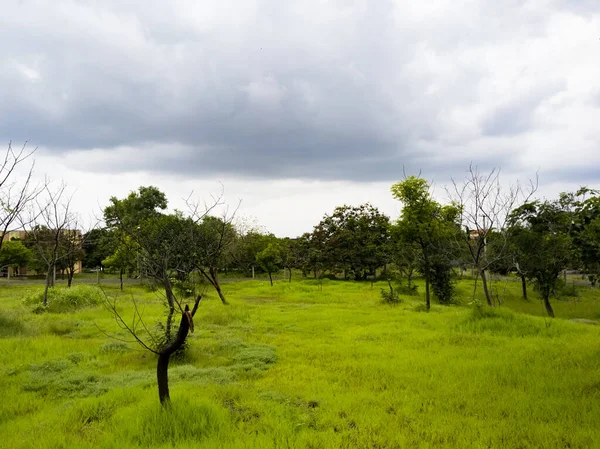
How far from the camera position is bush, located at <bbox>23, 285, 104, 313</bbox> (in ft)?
58.9

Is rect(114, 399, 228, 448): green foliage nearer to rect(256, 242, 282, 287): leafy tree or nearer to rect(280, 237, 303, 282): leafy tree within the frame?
rect(256, 242, 282, 287): leafy tree

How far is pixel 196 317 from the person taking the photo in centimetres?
1603

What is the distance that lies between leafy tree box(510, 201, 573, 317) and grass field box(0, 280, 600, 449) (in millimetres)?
9632

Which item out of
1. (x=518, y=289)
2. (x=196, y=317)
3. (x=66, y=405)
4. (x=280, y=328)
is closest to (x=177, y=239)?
(x=196, y=317)

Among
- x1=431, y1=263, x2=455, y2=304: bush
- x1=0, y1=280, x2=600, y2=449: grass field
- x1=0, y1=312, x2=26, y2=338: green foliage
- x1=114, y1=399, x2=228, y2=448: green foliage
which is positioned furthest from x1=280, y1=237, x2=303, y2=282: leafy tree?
x1=114, y1=399, x2=228, y2=448: green foliage

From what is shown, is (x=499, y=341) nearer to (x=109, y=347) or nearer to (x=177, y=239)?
(x=109, y=347)

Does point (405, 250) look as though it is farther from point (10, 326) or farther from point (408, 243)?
point (10, 326)

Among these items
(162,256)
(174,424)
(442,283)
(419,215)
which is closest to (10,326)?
(162,256)

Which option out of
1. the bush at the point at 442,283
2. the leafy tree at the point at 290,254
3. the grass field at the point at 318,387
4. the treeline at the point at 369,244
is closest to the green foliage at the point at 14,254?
the treeline at the point at 369,244

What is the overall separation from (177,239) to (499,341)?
16209mm

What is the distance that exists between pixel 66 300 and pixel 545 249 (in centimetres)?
2516

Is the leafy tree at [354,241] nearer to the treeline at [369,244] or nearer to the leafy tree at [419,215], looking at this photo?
the treeline at [369,244]

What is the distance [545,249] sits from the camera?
855 inches

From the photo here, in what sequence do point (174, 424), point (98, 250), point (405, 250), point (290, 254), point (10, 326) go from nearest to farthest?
point (174, 424), point (10, 326), point (405, 250), point (290, 254), point (98, 250)
